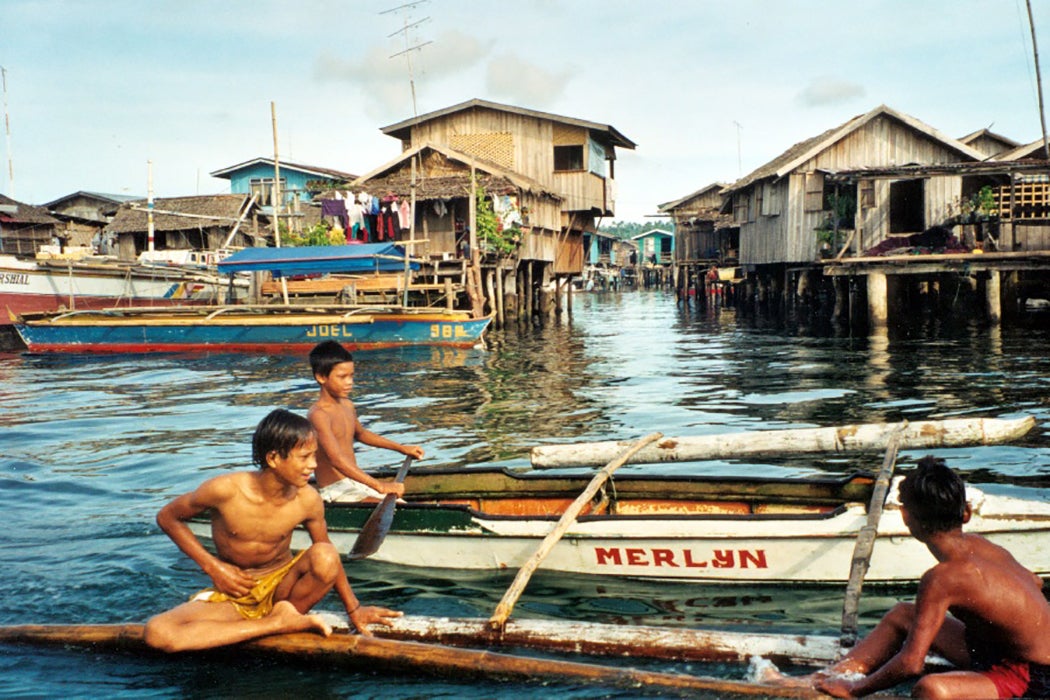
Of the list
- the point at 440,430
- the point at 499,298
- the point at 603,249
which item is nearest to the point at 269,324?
the point at 499,298

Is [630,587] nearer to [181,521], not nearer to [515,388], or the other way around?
[181,521]

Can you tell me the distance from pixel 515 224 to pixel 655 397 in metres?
15.7

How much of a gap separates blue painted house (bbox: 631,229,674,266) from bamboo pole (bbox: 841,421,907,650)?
71.7 meters

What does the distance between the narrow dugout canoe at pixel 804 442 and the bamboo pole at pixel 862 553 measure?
0.69 ft

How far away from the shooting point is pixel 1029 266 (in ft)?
71.5

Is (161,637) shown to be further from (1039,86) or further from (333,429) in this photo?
(1039,86)

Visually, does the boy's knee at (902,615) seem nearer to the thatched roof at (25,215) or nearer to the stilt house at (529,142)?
the stilt house at (529,142)

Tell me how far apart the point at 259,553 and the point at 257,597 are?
26 cm

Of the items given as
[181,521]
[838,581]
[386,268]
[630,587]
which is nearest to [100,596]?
[181,521]

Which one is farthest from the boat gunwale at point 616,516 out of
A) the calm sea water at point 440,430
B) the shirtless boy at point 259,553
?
the shirtless boy at point 259,553

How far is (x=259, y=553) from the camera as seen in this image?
4918mm

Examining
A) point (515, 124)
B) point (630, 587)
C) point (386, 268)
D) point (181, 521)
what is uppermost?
point (515, 124)

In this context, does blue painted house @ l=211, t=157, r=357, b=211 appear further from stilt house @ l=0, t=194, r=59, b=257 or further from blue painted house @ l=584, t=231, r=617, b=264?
blue painted house @ l=584, t=231, r=617, b=264

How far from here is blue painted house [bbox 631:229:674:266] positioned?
77963 millimetres
